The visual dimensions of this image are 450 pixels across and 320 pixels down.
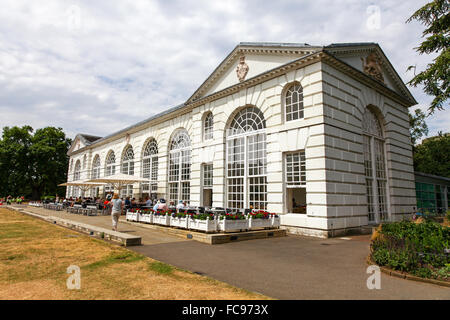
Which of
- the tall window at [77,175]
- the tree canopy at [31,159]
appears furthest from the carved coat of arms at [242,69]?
the tree canopy at [31,159]

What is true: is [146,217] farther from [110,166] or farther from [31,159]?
[31,159]

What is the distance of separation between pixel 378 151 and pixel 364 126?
2.39m

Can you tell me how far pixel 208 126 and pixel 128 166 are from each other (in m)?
14.7

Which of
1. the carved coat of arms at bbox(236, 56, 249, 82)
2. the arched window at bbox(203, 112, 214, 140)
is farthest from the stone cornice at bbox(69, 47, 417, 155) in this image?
the arched window at bbox(203, 112, 214, 140)

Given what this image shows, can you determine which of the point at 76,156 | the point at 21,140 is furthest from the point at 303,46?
the point at 21,140

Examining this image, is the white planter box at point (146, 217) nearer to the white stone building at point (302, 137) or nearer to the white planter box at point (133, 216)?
the white planter box at point (133, 216)

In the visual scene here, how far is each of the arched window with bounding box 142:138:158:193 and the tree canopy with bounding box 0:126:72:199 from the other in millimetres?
32052

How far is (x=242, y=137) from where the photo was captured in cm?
1841

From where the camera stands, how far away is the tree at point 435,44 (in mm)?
14406

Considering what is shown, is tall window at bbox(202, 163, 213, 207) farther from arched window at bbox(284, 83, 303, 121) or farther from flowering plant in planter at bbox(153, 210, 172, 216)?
arched window at bbox(284, 83, 303, 121)

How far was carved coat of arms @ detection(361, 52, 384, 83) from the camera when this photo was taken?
704 inches

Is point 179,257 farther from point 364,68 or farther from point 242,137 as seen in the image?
point 364,68

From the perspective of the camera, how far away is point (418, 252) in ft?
22.4

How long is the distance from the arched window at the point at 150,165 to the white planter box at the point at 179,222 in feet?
43.8
